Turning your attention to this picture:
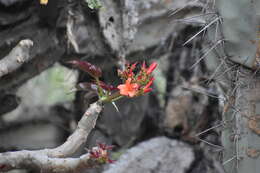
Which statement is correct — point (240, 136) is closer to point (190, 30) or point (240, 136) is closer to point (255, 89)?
point (255, 89)

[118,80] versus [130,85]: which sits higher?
[130,85]

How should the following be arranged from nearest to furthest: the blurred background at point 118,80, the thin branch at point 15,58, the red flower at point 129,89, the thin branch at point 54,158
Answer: the red flower at point 129,89 → the thin branch at point 54,158 → the thin branch at point 15,58 → the blurred background at point 118,80

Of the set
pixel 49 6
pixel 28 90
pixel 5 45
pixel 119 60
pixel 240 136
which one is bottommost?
pixel 28 90

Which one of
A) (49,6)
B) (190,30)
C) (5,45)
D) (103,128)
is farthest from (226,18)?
(103,128)

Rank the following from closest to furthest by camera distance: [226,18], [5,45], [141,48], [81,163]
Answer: [81,163] < [226,18] < [5,45] < [141,48]

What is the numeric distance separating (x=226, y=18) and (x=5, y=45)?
1.03m

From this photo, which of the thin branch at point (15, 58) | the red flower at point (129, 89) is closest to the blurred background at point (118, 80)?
the thin branch at point (15, 58)

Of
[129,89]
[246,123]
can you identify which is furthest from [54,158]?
→ [246,123]

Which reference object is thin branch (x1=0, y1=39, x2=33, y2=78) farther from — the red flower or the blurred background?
the red flower

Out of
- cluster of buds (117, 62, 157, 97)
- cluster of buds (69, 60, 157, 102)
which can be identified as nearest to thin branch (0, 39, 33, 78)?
cluster of buds (69, 60, 157, 102)

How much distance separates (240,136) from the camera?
148 cm

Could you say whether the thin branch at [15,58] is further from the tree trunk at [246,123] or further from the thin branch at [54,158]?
the tree trunk at [246,123]

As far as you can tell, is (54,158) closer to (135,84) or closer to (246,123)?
(135,84)

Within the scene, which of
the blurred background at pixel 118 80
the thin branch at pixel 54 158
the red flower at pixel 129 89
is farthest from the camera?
the blurred background at pixel 118 80
